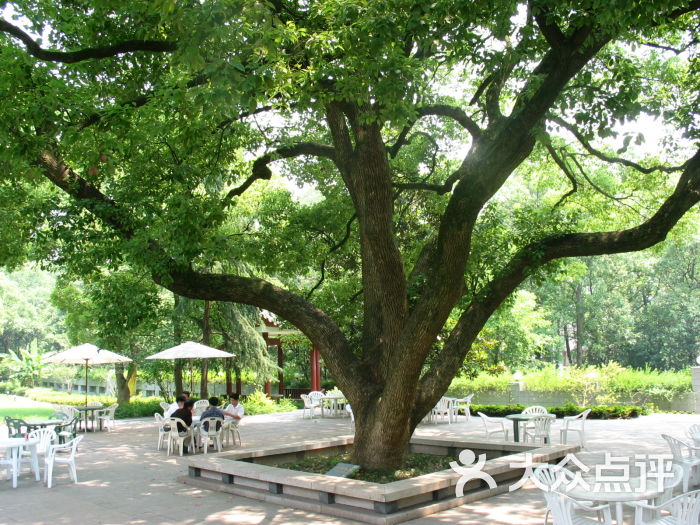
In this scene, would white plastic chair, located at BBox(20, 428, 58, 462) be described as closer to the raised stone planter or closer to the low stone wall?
the raised stone planter

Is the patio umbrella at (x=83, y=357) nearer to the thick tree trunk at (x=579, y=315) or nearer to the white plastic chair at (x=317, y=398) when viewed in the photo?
the white plastic chair at (x=317, y=398)

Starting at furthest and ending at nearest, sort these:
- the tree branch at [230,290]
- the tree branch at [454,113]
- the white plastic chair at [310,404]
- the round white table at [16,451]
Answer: the white plastic chair at [310,404] < the tree branch at [454,113] < the round white table at [16,451] < the tree branch at [230,290]

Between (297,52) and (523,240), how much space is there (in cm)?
483

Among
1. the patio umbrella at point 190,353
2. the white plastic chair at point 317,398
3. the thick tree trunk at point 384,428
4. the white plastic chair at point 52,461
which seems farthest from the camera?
the white plastic chair at point 317,398

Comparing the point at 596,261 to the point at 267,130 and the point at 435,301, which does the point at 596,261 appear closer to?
the point at 267,130

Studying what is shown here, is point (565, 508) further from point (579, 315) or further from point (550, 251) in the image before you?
point (579, 315)

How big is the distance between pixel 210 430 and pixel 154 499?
13.9ft

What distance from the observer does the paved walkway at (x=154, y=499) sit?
7.37 meters

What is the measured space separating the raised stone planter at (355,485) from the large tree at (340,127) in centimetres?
115

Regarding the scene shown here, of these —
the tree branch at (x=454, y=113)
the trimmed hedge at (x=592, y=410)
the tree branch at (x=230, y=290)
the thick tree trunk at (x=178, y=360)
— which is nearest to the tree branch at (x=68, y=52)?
the tree branch at (x=230, y=290)

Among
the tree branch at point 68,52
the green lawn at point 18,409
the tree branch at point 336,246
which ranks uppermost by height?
the tree branch at point 68,52

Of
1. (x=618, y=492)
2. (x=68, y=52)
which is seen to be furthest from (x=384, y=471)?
(x=68, y=52)

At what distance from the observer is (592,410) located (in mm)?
19109

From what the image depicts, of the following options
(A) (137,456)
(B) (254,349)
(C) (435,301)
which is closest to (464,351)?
(C) (435,301)
